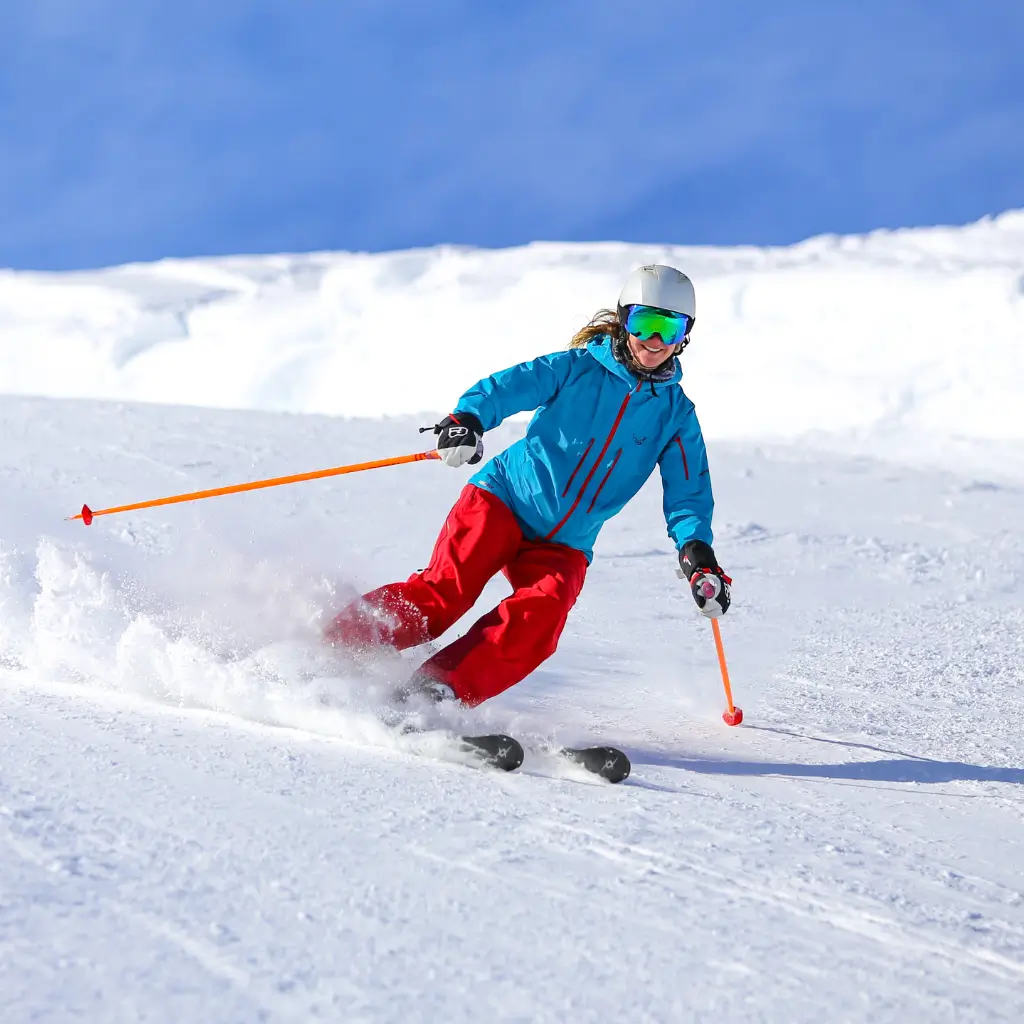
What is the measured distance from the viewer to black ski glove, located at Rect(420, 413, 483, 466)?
313 centimetres

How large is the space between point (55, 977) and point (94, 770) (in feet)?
2.62

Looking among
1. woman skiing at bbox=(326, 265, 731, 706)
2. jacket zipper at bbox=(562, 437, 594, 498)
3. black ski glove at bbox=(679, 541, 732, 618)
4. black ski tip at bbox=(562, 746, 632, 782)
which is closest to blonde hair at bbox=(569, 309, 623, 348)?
woman skiing at bbox=(326, 265, 731, 706)

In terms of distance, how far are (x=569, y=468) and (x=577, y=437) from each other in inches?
4.1

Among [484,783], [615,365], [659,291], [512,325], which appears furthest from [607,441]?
[512,325]

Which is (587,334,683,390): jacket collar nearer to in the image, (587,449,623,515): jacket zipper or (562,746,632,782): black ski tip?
(587,449,623,515): jacket zipper

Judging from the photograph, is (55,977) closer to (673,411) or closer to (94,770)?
(94,770)

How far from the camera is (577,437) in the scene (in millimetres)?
3375

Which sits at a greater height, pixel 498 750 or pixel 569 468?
pixel 569 468

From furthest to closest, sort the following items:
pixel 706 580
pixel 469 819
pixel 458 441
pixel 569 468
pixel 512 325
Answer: pixel 512 325
pixel 569 468
pixel 706 580
pixel 458 441
pixel 469 819

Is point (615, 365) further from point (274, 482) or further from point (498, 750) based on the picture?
point (498, 750)

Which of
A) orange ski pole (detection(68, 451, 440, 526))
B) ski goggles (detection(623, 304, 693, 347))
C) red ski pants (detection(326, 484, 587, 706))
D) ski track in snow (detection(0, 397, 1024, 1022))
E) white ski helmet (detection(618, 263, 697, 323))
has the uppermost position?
white ski helmet (detection(618, 263, 697, 323))

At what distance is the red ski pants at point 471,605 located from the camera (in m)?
3.01

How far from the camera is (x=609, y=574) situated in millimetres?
6375

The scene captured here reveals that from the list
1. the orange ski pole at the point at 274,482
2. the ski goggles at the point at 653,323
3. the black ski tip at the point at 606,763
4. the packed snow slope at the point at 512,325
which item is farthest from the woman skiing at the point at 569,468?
the packed snow slope at the point at 512,325
